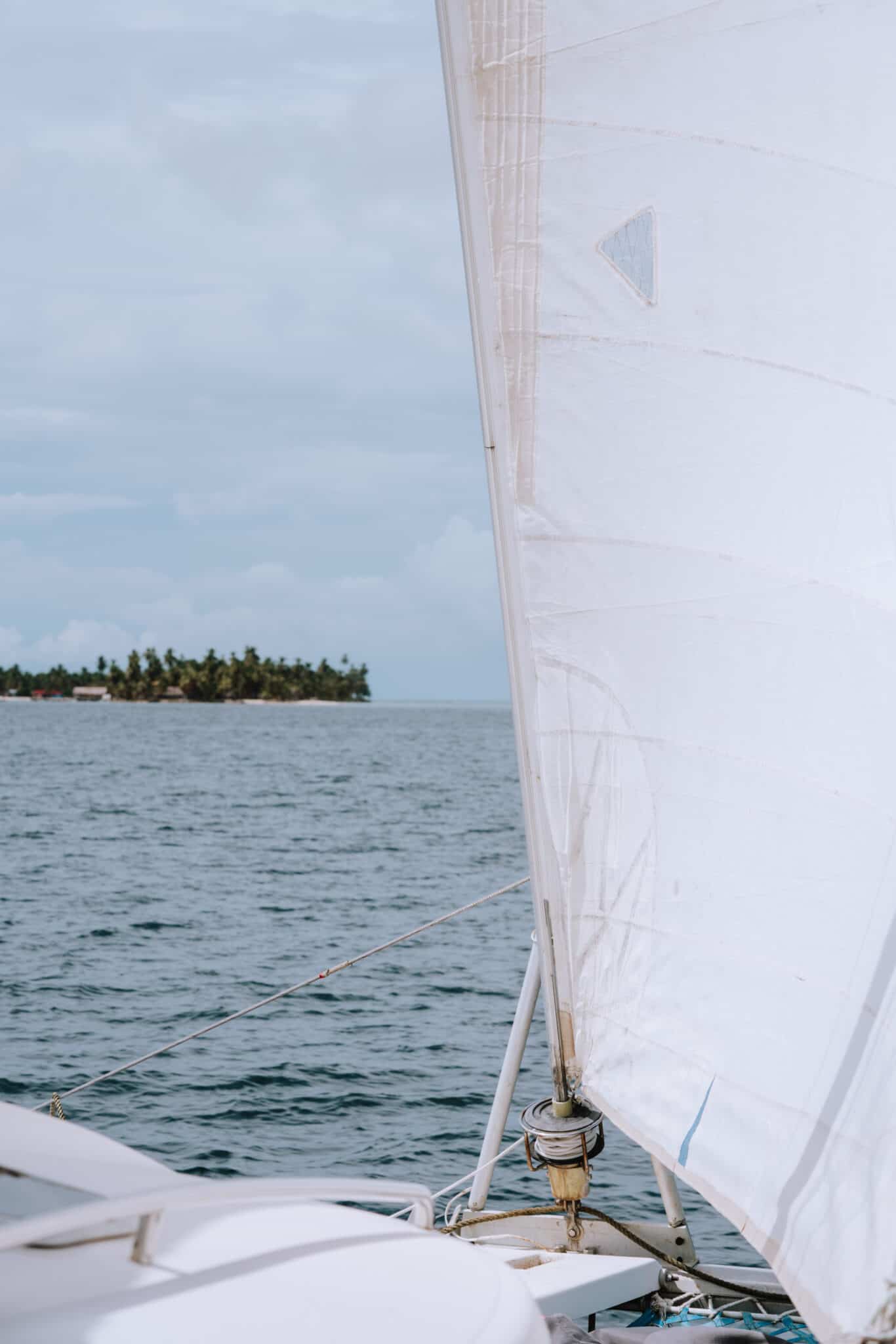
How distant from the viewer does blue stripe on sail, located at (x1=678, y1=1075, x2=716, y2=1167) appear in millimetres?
4051

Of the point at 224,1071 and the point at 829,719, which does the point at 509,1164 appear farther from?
the point at 829,719

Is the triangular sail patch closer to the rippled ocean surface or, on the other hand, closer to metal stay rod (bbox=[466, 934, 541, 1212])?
metal stay rod (bbox=[466, 934, 541, 1212])

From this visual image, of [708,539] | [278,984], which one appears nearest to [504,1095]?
[708,539]

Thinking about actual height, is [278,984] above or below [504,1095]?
below

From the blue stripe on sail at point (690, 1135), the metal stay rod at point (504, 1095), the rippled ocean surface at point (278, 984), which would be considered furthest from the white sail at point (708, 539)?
the rippled ocean surface at point (278, 984)

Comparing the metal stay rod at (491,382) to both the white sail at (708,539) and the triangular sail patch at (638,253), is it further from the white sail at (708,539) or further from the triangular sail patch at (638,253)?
Result: the triangular sail patch at (638,253)

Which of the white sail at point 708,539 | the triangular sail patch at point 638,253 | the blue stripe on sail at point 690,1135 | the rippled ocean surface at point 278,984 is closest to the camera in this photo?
the white sail at point 708,539

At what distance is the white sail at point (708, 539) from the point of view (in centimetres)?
376

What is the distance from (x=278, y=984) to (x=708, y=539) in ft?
53.5

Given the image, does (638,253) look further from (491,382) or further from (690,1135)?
(690,1135)

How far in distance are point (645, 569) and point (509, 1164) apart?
8.59 m

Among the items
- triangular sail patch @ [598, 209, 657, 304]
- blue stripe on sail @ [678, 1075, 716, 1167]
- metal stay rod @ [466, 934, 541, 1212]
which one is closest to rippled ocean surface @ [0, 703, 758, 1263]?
metal stay rod @ [466, 934, 541, 1212]

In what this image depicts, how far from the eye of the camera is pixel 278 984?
19.4 meters

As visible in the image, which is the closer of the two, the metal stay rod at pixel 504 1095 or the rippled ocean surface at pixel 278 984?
the metal stay rod at pixel 504 1095
